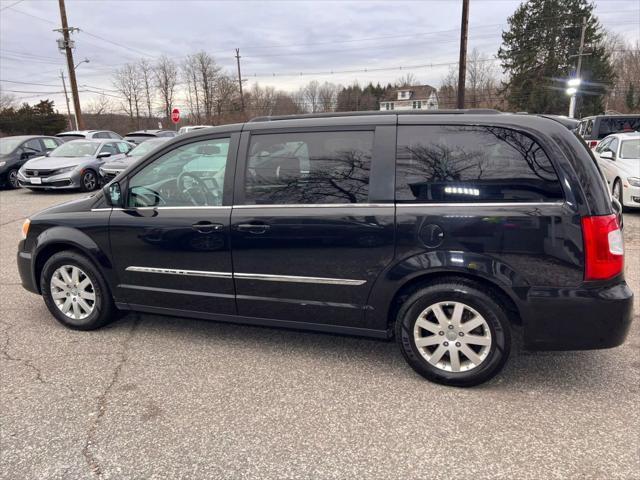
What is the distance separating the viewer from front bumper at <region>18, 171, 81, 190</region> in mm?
12156

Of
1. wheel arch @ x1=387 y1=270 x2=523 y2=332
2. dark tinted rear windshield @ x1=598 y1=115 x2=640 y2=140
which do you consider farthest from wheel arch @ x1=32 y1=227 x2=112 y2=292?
dark tinted rear windshield @ x1=598 y1=115 x2=640 y2=140

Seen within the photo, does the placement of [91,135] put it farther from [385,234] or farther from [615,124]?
[385,234]

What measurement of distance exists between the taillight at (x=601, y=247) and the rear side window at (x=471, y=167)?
0.24 m

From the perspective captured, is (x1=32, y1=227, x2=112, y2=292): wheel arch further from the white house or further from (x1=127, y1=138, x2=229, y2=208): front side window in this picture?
the white house

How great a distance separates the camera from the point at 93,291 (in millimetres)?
3879

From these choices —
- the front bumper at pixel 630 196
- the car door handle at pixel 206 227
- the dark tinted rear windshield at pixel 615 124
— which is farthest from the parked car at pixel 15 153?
the dark tinted rear windshield at pixel 615 124

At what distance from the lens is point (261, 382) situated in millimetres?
3070

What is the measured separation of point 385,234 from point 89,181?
1224 centimetres

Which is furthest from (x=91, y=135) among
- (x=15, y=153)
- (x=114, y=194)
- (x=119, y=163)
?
(x=114, y=194)

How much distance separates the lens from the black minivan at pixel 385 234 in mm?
Result: 2662

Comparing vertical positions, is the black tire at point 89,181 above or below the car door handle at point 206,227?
below

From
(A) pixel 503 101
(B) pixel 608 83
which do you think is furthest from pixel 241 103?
(B) pixel 608 83

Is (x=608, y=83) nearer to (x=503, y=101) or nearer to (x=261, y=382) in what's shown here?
(x=503, y=101)

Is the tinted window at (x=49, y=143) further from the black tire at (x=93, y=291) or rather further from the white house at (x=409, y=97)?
the white house at (x=409, y=97)
